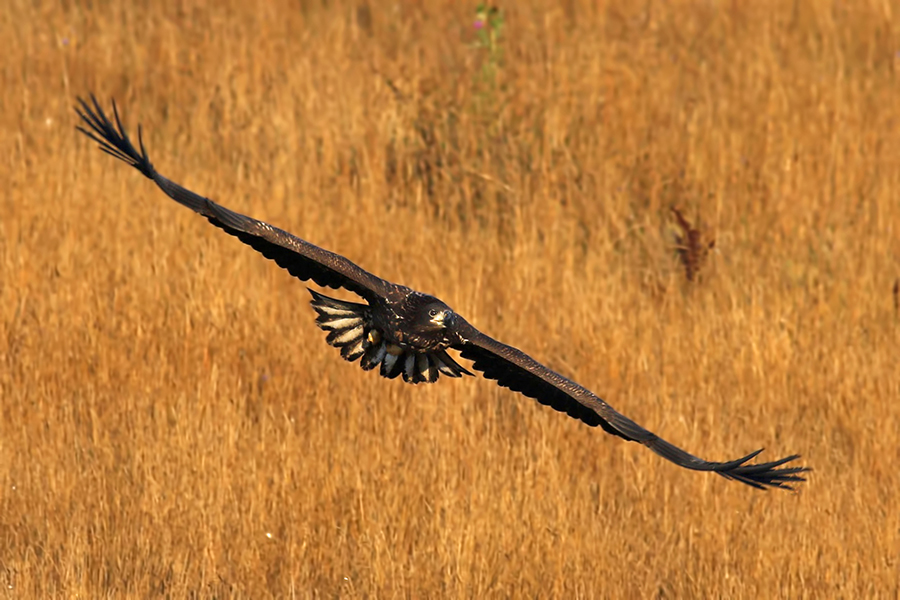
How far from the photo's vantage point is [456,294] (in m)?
6.02

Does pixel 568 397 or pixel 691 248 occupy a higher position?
pixel 691 248

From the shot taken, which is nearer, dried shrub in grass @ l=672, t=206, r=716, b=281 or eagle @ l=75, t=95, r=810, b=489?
eagle @ l=75, t=95, r=810, b=489

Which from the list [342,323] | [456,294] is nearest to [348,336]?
[342,323]

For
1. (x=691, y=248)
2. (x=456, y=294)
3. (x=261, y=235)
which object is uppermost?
(x=691, y=248)

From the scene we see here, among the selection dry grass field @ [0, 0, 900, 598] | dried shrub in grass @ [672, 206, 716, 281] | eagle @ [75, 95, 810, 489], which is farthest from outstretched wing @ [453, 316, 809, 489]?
dried shrub in grass @ [672, 206, 716, 281]

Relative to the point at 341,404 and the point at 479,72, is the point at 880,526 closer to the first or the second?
the point at 341,404

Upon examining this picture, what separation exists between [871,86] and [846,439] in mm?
2947

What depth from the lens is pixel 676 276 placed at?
6.32 m

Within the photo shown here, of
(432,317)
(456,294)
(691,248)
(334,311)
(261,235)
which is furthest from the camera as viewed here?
(691,248)

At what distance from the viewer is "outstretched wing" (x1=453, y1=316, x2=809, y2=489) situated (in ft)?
12.4

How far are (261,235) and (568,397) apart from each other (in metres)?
1.09

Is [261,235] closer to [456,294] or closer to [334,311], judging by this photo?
[334,311]

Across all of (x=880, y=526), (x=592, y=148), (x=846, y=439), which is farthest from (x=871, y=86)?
(x=880, y=526)

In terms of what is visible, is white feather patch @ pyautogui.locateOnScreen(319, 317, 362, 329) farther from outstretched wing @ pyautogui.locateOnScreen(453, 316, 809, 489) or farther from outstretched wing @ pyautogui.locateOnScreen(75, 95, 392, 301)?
outstretched wing @ pyautogui.locateOnScreen(453, 316, 809, 489)
